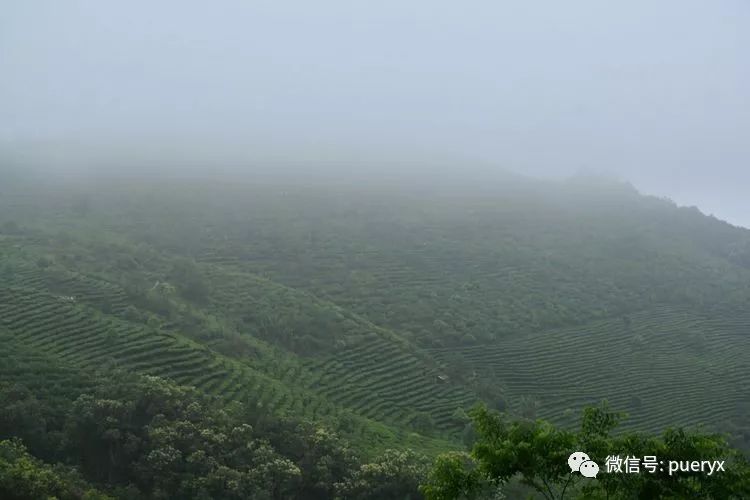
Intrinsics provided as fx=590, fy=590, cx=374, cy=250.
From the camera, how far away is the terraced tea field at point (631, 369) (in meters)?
46.7

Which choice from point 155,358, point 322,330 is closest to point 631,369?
point 322,330

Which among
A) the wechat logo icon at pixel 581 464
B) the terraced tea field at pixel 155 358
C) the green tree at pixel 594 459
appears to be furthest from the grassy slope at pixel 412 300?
the wechat logo icon at pixel 581 464

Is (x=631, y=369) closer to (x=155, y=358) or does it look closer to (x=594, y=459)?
(x=155, y=358)

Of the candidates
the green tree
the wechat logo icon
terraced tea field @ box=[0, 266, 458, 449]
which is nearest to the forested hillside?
terraced tea field @ box=[0, 266, 458, 449]

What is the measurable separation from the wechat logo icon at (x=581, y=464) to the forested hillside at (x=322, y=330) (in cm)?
1538

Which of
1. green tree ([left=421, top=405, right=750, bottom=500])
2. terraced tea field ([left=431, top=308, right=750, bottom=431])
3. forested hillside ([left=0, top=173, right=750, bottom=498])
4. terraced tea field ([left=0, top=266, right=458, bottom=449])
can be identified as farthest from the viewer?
terraced tea field ([left=431, top=308, right=750, bottom=431])

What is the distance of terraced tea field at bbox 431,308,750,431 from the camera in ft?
153

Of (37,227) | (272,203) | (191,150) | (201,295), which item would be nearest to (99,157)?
(191,150)

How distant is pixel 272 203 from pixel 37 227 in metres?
33.8

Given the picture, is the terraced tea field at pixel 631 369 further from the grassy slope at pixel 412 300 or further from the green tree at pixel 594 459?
the green tree at pixel 594 459

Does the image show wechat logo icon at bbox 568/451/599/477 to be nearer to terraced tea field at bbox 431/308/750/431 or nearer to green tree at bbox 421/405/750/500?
green tree at bbox 421/405/750/500

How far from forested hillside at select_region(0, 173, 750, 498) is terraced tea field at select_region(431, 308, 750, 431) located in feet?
0.76

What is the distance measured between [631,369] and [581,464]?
44.5 m

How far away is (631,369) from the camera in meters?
52.3
